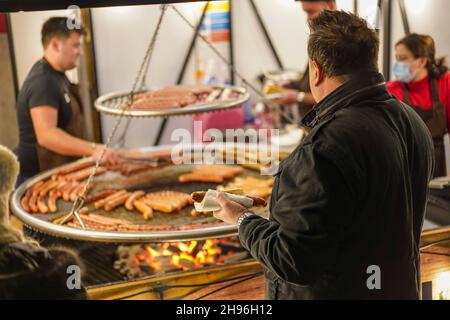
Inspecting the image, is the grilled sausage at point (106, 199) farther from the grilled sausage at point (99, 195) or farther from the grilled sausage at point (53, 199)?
the grilled sausage at point (53, 199)

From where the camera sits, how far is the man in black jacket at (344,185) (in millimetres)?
1768

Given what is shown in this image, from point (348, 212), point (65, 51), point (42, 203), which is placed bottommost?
point (42, 203)

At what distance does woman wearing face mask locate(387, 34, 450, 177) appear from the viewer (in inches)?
119

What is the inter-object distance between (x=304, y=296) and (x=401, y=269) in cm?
33

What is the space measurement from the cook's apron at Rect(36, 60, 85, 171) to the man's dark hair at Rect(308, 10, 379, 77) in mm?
2051

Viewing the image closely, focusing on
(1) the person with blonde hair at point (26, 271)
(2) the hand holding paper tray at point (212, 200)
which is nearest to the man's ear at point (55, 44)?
(1) the person with blonde hair at point (26, 271)

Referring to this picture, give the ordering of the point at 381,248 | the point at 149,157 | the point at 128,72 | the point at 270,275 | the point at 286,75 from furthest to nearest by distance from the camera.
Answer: the point at 286,75
the point at 128,72
the point at 149,157
the point at 270,275
the point at 381,248

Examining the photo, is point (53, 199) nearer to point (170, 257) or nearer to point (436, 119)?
point (170, 257)

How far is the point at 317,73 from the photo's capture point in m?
1.87

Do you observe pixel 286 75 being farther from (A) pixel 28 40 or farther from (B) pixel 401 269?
(B) pixel 401 269

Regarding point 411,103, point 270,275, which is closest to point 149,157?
point 411,103

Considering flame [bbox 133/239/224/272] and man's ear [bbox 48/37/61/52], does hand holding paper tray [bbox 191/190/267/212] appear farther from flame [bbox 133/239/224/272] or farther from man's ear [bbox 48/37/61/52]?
man's ear [bbox 48/37/61/52]

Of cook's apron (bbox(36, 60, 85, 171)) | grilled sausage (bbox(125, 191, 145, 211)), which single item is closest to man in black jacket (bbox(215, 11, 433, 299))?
grilled sausage (bbox(125, 191, 145, 211))

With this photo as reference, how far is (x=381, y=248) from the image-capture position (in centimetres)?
193
